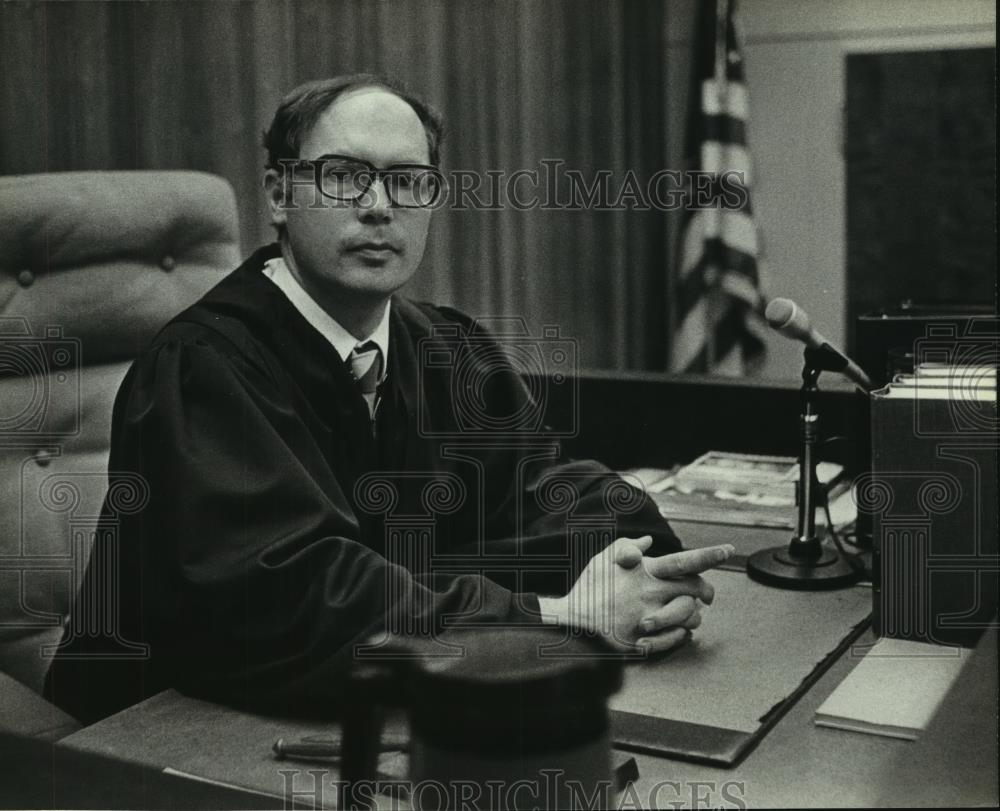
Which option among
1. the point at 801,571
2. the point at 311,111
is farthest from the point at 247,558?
the point at 801,571

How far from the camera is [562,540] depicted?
1.26 m

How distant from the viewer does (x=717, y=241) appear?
2477 millimetres

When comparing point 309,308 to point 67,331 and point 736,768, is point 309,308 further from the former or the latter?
point 736,768

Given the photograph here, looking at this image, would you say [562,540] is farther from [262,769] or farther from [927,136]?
[927,136]

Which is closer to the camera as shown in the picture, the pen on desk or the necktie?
the pen on desk

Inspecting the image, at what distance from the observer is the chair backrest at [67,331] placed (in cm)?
141

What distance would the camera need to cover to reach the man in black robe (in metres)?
0.98

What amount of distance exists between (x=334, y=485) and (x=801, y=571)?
0.48 meters

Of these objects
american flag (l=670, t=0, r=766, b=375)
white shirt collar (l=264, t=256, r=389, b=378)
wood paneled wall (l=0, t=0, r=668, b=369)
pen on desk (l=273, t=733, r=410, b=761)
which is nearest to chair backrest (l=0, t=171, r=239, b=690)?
wood paneled wall (l=0, t=0, r=668, b=369)

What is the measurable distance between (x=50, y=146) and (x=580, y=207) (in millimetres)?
946

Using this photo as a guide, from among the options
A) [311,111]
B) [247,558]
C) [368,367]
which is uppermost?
[311,111]

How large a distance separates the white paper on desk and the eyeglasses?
593 mm

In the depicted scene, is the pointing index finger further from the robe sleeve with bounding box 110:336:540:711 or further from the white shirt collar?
the white shirt collar

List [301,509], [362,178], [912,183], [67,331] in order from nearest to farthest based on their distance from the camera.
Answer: [301,509] → [362,178] → [67,331] → [912,183]
